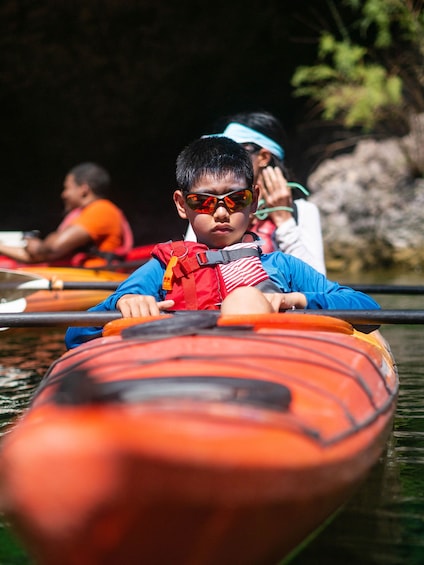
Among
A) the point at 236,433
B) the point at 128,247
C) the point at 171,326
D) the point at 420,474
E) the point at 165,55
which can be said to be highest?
the point at 165,55

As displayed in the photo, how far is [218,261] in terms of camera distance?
6.94 ft

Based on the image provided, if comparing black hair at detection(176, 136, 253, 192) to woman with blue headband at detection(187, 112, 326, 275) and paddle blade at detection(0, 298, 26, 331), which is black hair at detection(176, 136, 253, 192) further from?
paddle blade at detection(0, 298, 26, 331)

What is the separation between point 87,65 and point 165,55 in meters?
0.88

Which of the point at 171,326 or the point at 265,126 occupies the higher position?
the point at 265,126

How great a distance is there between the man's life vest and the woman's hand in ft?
3.05

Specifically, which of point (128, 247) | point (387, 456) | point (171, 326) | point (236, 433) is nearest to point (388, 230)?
point (128, 247)

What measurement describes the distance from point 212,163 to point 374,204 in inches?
219

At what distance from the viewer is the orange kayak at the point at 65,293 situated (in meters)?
3.96

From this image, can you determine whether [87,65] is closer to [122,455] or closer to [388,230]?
[388,230]

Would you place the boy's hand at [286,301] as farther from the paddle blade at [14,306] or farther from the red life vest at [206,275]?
the paddle blade at [14,306]

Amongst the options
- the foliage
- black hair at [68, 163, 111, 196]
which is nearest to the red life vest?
black hair at [68, 163, 111, 196]

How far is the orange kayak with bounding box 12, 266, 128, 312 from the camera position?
13.0ft

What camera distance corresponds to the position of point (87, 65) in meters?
9.48

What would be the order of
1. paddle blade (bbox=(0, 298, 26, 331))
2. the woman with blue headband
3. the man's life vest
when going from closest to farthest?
the man's life vest < the woman with blue headband < paddle blade (bbox=(0, 298, 26, 331))
